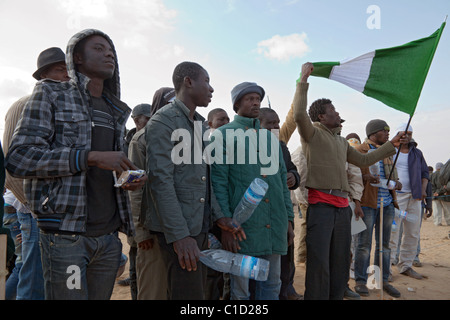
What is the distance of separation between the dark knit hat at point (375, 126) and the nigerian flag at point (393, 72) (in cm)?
141

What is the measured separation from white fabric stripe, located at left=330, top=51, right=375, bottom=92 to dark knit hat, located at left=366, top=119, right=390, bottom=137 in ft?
5.21

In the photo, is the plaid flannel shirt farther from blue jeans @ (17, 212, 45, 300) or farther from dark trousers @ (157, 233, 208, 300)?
blue jeans @ (17, 212, 45, 300)

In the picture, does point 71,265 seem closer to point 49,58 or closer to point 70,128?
point 70,128

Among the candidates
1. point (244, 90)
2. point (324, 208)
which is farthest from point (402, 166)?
point (244, 90)

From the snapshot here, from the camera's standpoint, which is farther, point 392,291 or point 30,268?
point 392,291

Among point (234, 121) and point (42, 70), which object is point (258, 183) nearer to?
point (234, 121)

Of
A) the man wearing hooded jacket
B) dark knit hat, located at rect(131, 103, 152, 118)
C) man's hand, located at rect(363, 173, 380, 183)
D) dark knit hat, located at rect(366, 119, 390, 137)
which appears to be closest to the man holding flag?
man's hand, located at rect(363, 173, 380, 183)

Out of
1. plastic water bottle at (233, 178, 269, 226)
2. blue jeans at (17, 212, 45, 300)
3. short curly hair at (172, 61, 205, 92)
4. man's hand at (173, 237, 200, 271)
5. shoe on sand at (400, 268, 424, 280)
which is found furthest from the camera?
shoe on sand at (400, 268, 424, 280)

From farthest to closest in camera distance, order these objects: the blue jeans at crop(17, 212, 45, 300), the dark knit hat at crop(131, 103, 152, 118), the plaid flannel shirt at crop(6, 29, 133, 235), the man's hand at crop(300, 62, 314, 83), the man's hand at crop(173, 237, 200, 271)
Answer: the dark knit hat at crop(131, 103, 152, 118) → the man's hand at crop(300, 62, 314, 83) → the blue jeans at crop(17, 212, 45, 300) → the man's hand at crop(173, 237, 200, 271) → the plaid flannel shirt at crop(6, 29, 133, 235)

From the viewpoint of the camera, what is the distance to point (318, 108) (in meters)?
4.36

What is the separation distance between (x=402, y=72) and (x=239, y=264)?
3417mm

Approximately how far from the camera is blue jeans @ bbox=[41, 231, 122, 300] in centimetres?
180
